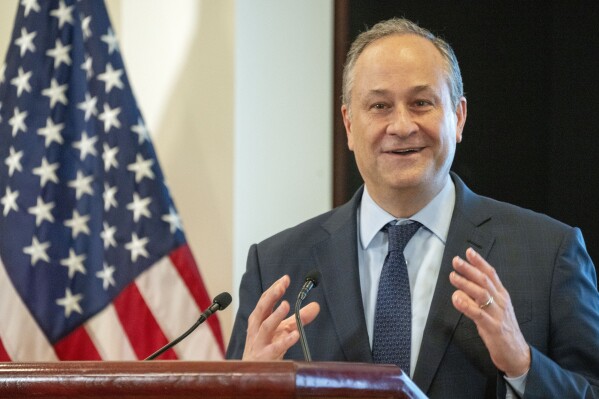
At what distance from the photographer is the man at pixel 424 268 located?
1.94 m

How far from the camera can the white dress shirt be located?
7.15 ft

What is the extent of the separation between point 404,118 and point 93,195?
140cm

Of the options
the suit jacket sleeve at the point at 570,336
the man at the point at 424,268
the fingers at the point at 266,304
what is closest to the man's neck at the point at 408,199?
the man at the point at 424,268

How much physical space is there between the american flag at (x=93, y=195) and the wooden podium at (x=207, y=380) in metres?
2.13

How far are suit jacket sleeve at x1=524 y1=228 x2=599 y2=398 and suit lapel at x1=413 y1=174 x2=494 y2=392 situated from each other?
193 millimetres

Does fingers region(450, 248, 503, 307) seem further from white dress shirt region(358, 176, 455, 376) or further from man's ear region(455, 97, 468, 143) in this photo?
man's ear region(455, 97, 468, 143)

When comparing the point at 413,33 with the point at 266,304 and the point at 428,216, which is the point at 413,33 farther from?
the point at 266,304

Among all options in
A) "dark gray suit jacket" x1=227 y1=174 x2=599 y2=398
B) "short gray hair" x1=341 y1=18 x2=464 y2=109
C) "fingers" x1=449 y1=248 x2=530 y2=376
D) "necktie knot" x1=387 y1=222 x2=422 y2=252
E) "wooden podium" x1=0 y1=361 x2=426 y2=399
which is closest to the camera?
"wooden podium" x1=0 y1=361 x2=426 y2=399

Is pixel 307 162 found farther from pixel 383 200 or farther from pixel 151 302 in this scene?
pixel 383 200

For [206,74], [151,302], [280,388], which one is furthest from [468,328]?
[206,74]

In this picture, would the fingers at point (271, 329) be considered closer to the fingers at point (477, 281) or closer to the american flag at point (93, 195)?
the fingers at point (477, 281)

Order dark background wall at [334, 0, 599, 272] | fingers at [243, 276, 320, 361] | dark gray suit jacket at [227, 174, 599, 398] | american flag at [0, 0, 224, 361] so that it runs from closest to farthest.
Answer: fingers at [243, 276, 320, 361], dark gray suit jacket at [227, 174, 599, 398], american flag at [0, 0, 224, 361], dark background wall at [334, 0, 599, 272]

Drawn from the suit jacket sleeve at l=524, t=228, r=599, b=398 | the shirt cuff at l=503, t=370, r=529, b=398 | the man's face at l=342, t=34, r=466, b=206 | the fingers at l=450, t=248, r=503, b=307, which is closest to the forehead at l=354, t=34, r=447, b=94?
the man's face at l=342, t=34, r=466, b=206

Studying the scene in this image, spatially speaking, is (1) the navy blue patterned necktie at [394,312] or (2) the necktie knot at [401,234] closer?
(1) the navy blue patterned necktie at [394,312]
